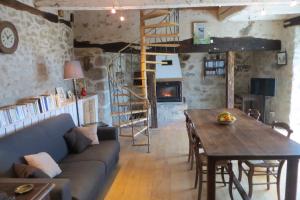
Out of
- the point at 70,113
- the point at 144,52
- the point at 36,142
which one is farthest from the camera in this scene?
the point at 144,52

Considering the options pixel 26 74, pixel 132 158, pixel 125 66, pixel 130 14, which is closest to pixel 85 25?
pixel 130 14

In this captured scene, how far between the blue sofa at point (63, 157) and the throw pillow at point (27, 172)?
0.20 feet

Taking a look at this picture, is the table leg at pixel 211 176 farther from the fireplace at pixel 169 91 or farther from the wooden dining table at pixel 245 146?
the fireplace at pixel 169 91

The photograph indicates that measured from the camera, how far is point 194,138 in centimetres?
327

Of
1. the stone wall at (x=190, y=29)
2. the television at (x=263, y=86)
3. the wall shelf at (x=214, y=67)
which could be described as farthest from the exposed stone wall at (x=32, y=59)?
the television at (x=263, y=86)

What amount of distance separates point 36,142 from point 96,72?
11.4 ft

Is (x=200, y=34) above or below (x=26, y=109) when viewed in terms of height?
above

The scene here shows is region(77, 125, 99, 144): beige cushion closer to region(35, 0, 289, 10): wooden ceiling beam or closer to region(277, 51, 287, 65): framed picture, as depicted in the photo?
region(35, 0, 289, 10): wooden ceiling beam

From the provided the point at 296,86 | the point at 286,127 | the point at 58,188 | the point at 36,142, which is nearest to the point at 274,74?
the point at 296,86

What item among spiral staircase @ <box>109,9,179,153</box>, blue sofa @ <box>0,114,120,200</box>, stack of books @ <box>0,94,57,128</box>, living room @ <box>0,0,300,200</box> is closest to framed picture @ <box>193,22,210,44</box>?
Answer: living room @ <box>0,0,300,200</box>

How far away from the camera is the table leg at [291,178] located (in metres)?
2.55

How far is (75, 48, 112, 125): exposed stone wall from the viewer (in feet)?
21.0

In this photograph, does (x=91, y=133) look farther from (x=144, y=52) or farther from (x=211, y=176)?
(x=144, y=52)

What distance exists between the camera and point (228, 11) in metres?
5.50
